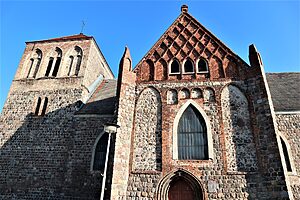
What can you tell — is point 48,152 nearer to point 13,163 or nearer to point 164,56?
point 13,163

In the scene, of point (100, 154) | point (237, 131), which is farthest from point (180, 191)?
point (100, 154)

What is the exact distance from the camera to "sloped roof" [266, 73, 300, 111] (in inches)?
513

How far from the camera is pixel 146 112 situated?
37.7 ft

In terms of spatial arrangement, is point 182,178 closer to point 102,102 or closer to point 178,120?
point 178,120

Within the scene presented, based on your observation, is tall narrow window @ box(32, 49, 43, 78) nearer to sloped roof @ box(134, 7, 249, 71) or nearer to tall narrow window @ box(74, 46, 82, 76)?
tall narrow window @ box(74, 46, 82, 76)

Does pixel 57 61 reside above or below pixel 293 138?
above

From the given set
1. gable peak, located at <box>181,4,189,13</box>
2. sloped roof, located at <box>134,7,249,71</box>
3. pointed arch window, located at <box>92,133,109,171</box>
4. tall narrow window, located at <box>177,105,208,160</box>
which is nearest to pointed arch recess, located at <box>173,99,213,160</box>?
tall narrow window, located at <box>177,105,208,160</box>

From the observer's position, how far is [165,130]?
35.4 ft

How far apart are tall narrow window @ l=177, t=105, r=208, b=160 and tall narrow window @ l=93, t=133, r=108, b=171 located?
207 inches

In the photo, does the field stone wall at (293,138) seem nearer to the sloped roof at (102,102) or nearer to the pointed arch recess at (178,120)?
the pointed arch recess at (178,120)

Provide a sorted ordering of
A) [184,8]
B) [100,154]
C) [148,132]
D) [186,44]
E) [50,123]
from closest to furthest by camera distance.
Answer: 1. [148,132]
2. [186,44]
3. [100,154]
4. [184,8]
5. [50,123]

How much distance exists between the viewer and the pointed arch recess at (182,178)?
9.43m

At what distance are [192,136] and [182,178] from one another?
6.90 ft

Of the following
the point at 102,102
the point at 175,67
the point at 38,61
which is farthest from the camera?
the point at 38,61
